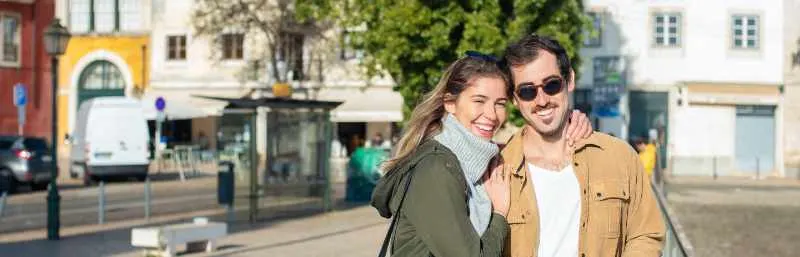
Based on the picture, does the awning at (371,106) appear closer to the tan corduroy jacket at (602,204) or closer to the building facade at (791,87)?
the building facade at (791,87)

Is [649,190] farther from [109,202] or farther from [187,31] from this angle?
[187,31]

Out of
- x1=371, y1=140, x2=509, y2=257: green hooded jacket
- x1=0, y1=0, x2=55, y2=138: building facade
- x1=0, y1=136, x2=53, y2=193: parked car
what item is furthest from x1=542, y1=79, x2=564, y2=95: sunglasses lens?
x1=0, y1=0, x2=55, y2=138: building facade

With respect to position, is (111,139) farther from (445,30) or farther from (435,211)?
(435,211)

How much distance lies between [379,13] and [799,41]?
2614 centimetres

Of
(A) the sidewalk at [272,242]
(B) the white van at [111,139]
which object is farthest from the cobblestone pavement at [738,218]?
(B) the white van at [111,139]

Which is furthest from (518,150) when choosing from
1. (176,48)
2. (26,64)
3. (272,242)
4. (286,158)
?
(26,64)

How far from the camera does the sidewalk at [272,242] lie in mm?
16766

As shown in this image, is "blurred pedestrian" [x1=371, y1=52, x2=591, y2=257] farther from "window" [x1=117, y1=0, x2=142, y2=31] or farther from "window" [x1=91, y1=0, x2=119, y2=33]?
"window" [x1=91, y1=0, x2=119, y2=33]

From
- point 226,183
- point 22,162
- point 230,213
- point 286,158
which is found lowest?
point 230,213

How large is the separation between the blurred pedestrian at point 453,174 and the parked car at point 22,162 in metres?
27.9

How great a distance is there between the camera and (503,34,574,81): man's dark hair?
175 inches

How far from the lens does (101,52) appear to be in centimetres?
5203

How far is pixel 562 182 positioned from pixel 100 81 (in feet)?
162

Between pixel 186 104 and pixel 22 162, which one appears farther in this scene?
pixel 186 104
